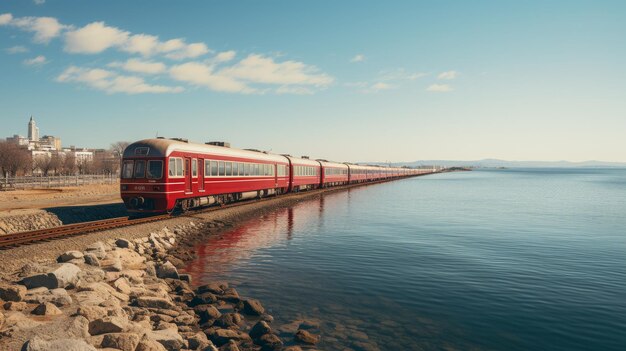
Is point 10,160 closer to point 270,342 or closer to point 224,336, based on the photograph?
point 224,336

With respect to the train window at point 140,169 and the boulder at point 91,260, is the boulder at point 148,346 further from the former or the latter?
the train window at point 140,169

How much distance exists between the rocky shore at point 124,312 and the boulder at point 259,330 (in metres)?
0.02

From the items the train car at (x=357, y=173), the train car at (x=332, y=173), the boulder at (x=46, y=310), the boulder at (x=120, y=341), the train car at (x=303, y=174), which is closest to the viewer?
the boulder at (x=120, y=341)

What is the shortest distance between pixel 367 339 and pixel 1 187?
132ft

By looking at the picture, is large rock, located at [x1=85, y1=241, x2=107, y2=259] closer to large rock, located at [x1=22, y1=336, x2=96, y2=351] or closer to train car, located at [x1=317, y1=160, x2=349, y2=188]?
large rock, located at [x1=22, y1=336, x2=96, y2=351]

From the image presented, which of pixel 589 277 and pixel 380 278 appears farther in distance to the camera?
pixel 589 277

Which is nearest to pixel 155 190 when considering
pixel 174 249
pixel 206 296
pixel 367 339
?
pixel 174 249

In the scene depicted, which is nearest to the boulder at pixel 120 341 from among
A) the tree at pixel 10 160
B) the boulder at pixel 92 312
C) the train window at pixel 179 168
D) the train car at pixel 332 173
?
the boulder at pixel 92 312

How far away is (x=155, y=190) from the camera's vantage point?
Result: 2112 centimetres

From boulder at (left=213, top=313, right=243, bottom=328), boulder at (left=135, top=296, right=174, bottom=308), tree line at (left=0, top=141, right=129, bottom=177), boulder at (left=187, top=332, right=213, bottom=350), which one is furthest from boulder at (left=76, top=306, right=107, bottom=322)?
tree line at (left=0, top=141, right=129, bottom=177)

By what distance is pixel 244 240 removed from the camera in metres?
21.3

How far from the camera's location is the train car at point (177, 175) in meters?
21.1

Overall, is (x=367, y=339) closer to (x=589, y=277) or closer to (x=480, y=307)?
(x=480, y=307)

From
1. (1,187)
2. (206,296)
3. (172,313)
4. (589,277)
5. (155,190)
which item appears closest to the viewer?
(172,313)
